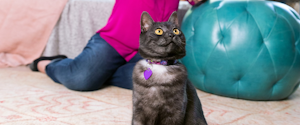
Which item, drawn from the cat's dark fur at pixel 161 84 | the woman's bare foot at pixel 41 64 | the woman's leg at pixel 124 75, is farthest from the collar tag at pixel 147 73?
the woman's bare foot at pixel 41 64

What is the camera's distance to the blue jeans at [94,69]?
1.66m

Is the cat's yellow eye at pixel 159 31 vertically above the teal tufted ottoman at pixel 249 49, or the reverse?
the cat's yellow eye at pixel 159 31

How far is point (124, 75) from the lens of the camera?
177 cm

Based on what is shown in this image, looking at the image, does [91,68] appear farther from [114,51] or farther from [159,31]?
[159,31]

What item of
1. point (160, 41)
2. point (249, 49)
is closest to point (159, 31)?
point (160, 41)

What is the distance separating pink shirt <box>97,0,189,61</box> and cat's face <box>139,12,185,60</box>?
2.13 feet

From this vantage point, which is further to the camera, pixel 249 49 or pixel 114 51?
pixel 114 51

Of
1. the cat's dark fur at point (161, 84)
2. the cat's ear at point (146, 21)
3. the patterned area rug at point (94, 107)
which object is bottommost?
the patterned area rug at point (94, 107)

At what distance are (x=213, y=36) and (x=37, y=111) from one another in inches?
41.3

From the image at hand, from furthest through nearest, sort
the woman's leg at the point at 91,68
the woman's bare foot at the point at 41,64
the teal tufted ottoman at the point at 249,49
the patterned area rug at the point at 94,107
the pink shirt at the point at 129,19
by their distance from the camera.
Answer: the woman's bare foot at the point at 41,64 → the woman's leg at the point at 91,68 → the pink shirt at the point at 129,19 → the teal tufted ottoman at the point at 249,49 → the patterned area rug at the point at 94,107

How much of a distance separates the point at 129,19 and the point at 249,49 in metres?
0.74

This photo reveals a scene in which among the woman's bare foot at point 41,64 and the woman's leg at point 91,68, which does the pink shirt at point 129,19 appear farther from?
the woman's bare foot at point 41,64

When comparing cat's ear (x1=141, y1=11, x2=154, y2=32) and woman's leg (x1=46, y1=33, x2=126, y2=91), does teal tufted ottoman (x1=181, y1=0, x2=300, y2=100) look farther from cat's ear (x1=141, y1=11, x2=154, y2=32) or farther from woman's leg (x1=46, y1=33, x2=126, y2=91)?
cat's ear (x1=141, y1=11, x2=154, y2=32)

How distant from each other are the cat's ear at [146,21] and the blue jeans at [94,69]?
80 cm
